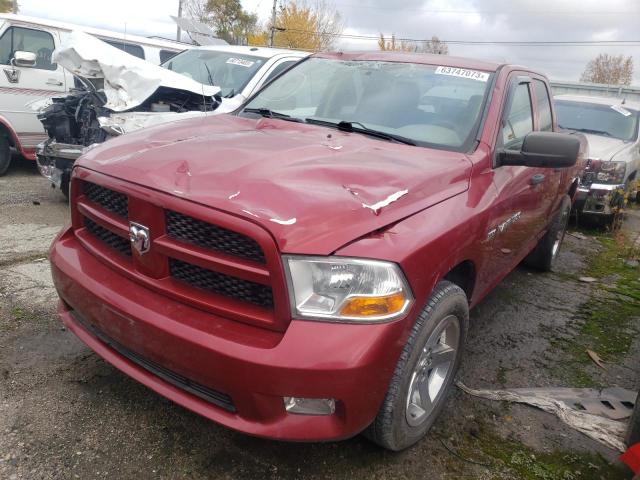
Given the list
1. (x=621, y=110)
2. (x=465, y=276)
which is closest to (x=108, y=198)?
(x=465, y=276)

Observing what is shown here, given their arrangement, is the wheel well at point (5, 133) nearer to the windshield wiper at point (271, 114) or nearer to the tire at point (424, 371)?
the windshield wiper at point (271, 114)

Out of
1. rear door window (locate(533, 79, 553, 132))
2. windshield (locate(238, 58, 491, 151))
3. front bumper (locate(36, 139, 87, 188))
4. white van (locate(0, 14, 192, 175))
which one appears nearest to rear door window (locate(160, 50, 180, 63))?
white van (locate(0, 14, 192, 175))

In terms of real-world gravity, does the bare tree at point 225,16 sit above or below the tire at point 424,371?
above

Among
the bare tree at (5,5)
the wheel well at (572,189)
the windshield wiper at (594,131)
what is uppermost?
the bare tree at (5,5)

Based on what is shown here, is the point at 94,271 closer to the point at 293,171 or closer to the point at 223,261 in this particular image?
the point at 223,261

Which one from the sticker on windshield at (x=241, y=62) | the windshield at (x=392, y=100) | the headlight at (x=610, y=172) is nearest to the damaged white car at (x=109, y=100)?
the sticker on windshield at (x=241, y=62)

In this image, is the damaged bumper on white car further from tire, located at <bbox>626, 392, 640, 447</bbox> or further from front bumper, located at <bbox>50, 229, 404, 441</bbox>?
tire, located at <bbox>626, 392, 640, 447</bbox>

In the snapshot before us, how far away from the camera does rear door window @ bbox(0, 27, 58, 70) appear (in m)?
6.70

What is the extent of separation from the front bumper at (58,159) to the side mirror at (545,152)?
412cm

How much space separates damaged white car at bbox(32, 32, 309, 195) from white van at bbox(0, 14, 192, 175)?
38.8 inches

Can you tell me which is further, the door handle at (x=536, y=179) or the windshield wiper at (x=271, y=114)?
the door handle at (x=536, y=179)

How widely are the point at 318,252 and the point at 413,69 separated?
6.63ft

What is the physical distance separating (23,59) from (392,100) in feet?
18.0

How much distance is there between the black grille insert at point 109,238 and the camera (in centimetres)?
234
